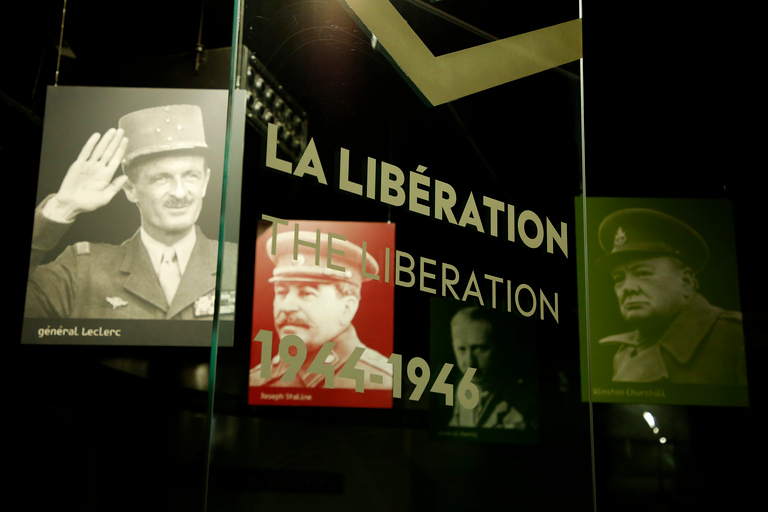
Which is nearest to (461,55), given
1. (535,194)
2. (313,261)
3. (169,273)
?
(535,194)

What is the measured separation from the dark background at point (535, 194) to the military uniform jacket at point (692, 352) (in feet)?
0.17

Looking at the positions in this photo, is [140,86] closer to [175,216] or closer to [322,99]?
[175,216]

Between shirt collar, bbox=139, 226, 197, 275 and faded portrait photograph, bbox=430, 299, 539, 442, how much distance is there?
78cm

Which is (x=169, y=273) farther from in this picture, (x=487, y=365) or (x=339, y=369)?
(x=487, y=365)

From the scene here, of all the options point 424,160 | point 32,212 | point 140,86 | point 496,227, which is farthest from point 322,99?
point 32,212

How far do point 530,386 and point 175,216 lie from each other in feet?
3.46

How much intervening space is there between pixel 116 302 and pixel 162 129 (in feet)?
1.64

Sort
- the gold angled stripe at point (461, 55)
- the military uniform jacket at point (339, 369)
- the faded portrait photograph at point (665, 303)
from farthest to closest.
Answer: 1. the faded portrait photograph at point (665, 303)
2. the gold angled stripe at point (461, 55)
3. the military uniform jacket at point (339, 369)

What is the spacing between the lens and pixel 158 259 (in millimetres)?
1775

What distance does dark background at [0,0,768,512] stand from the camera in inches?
67.9

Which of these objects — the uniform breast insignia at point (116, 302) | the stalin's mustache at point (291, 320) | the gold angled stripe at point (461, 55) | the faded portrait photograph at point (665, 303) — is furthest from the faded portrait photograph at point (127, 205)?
the faded portrait photograph at point (665, 303)

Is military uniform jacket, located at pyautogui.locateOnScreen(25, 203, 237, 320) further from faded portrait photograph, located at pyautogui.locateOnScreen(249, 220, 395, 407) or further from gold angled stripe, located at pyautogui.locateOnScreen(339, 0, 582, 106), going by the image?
gold angled stripe, located at pyautogui.locateOnScreen(339, 0, 582, 106)

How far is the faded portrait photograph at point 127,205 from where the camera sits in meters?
1.76

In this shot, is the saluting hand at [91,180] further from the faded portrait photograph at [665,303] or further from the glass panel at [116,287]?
the faded portrait photograph at [665,303]
